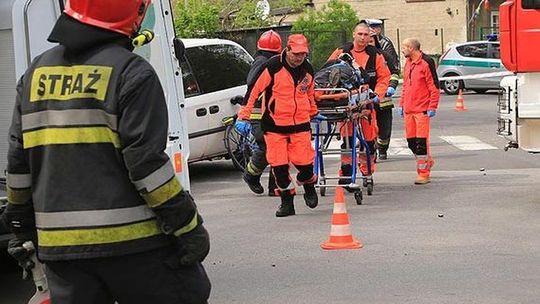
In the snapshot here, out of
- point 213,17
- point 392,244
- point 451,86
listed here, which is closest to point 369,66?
point 392,244

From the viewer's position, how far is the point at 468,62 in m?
31.1

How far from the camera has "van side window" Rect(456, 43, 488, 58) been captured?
31.3 metres

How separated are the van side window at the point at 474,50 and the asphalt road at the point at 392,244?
17.7 meters

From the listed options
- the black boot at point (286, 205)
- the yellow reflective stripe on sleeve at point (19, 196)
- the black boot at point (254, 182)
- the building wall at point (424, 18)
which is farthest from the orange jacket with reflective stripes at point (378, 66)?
the building wall at point (424, 18)

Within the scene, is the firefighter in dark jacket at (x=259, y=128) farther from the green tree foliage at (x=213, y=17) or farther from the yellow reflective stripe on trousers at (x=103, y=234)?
the green tree foliage at (x=213, y=17)

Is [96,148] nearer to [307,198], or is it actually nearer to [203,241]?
[203,241]

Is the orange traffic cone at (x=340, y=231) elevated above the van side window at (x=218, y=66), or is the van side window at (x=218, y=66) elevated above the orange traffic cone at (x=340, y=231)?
the van side window at (x=218, y=66)

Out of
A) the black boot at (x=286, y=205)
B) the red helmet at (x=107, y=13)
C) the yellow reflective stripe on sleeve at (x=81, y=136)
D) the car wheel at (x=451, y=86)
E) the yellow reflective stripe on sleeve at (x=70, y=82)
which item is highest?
the red helmet at (x=107, y=13)

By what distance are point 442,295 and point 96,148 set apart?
3769 millimetres

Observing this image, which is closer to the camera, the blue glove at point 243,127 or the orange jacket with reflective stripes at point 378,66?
the blue glove at point 243,127

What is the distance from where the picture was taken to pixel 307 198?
10.7 m

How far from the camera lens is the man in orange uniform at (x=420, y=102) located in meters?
12.5

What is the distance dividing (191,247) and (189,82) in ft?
30.9

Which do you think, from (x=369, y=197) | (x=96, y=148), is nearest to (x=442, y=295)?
(x=96, y=148)
